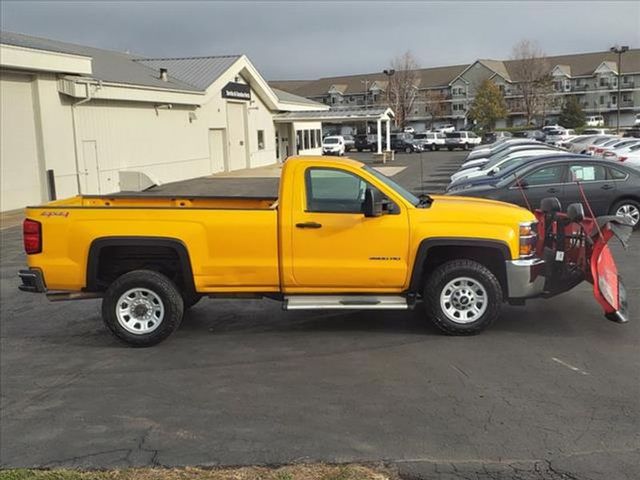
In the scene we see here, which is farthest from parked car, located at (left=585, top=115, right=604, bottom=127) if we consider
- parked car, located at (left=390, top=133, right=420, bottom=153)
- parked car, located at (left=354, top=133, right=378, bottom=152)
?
parked car, located at (left=354, top=133, right=378, bottom=152)

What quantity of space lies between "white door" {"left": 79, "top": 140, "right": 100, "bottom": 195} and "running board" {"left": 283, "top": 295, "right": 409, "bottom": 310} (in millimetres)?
19780

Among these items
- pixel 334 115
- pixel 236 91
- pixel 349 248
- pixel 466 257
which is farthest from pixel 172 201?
pixel 334 115

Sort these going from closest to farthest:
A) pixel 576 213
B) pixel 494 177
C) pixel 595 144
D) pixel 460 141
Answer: pixel 576 213, pixel 494 177, pixel 595 144, pixel 460 141

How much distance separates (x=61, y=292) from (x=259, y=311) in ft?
7.90

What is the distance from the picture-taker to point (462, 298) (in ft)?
22.2

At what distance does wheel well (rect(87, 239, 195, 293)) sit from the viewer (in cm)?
680

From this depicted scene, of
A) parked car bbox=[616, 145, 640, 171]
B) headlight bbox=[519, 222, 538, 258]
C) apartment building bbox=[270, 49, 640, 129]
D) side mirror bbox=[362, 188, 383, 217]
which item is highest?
apartment building bbox=[270, 49, 640, 129]

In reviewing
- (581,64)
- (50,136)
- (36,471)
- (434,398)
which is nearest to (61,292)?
(36,471)

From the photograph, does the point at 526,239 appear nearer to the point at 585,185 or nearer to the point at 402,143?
the point at 585,185

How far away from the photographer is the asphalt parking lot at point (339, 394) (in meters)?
4.30

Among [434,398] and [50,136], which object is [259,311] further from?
[50,136]

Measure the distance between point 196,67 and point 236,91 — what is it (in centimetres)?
291

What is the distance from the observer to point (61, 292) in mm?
7066

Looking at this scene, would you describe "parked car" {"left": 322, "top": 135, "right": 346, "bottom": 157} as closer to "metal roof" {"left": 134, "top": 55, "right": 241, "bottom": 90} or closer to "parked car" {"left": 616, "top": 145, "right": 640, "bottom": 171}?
"metal roof" {"left": 134, "top": 55, "right": 241, "bottom": 90}
